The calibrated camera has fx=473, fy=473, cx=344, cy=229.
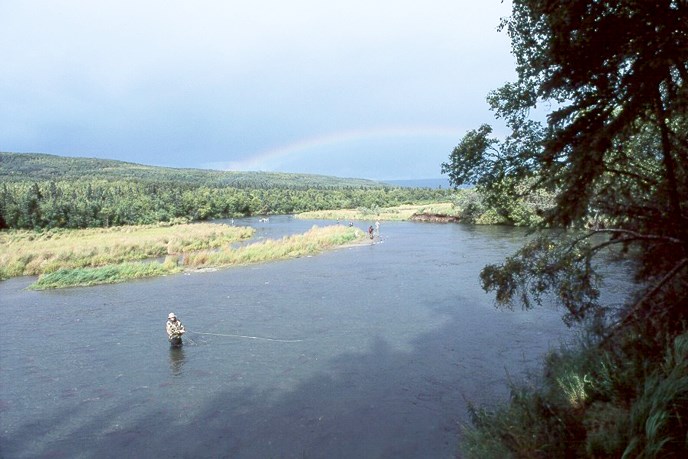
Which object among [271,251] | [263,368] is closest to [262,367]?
[263,368]

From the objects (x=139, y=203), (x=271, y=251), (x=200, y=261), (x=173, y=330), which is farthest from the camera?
(x=139, y=203)

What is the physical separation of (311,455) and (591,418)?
19.4ft

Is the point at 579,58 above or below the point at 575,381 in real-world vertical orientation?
above

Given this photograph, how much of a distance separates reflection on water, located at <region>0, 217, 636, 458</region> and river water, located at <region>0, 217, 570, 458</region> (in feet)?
0.17

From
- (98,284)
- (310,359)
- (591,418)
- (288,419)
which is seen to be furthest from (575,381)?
(98,284)

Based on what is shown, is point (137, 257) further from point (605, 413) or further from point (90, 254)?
point (605, 413)

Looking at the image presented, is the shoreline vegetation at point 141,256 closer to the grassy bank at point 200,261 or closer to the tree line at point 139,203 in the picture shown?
the grassy bank at point 200,261

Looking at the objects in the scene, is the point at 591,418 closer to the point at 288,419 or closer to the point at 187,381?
the point at 288,419

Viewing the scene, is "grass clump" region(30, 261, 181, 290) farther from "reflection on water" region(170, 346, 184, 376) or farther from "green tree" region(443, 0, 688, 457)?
"green tree" region(443, 0, 688, 457)

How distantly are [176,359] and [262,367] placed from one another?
326cm

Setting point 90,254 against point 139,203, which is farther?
point 139,203

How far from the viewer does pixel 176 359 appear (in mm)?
16344

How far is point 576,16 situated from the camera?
650 centimetres

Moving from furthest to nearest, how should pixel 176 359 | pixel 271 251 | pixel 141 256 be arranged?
pixel 141 256 < pixel 271 251 < pixel 176 359
